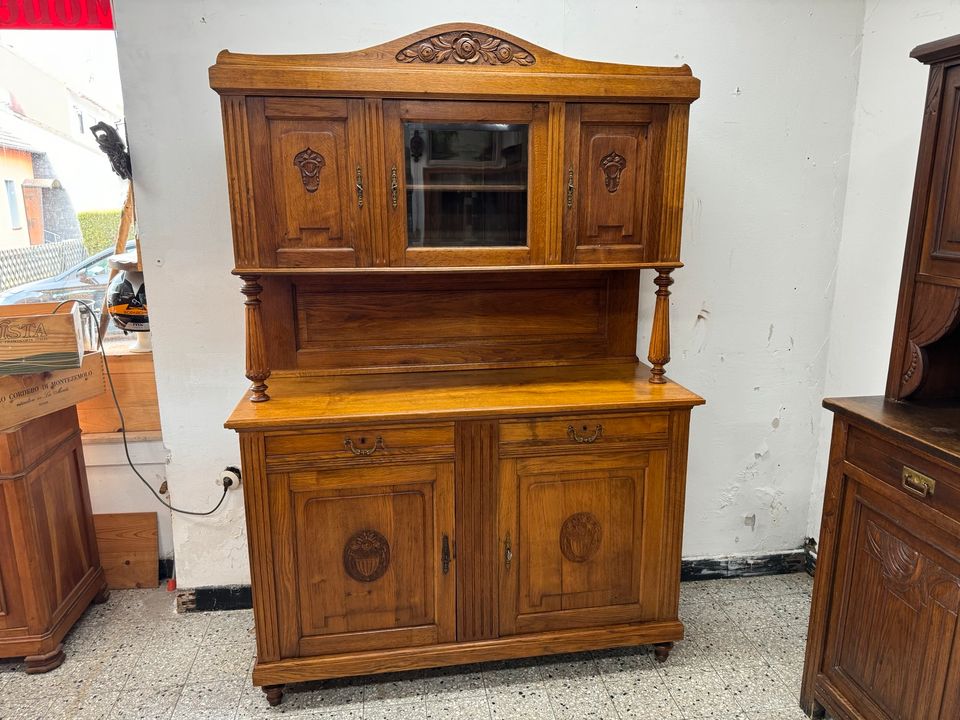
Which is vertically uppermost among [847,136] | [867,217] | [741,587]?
[847,136]

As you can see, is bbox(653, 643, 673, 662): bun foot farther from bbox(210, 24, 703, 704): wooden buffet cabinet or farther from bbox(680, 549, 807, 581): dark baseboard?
bbox(680, 549, 807, 581): dark baseboard

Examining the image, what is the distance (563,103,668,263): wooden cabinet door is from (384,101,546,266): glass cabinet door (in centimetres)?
9

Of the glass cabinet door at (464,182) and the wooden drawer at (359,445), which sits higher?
the glass cabinet door at (464,182)

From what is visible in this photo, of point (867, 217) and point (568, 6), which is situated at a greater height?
point (568, 6)

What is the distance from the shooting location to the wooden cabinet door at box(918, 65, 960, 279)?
1556mm

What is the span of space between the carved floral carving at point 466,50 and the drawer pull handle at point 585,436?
3.37 feet

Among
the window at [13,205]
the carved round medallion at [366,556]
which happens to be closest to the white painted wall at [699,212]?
the carved round medallion at [366,556]

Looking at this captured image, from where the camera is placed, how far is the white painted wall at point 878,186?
6.76 feet

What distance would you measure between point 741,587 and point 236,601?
6.32 ft

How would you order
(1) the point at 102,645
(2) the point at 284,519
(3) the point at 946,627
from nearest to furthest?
(3) the point at 946,627
(2) the point at 284,519
(1) the point at 102,645

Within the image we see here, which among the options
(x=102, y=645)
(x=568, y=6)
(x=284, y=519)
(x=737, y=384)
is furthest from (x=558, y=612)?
(x=568, y=6)

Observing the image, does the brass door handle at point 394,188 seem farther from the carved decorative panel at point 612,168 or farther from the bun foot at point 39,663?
the bun foot at point 39,663

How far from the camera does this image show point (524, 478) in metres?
1.90

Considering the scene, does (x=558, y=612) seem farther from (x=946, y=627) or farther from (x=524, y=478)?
(x=946, y=627)
